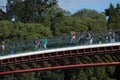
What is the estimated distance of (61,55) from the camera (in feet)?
151

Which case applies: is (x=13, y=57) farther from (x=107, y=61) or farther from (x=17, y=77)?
(x=17, y=77)

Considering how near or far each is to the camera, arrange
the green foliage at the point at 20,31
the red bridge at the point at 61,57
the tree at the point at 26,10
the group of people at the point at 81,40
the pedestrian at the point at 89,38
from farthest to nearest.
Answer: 1. the tree at the point at 26,10
2. the green foliage at the point at 20,31
3. the group of people at the point at 81,40
4. the pedestrian at the point at 89,38
5. the red bridge at the point at 61,57

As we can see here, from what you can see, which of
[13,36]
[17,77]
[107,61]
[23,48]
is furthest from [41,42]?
[13,36]

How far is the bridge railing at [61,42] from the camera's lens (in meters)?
46.8

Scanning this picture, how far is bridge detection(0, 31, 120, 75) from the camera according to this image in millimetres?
46062

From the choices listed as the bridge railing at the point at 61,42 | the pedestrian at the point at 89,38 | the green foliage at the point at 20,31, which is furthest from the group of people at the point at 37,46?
the green foliage at the point at 20,31

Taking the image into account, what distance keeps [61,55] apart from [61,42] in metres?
2.23

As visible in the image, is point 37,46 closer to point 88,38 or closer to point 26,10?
point 88,38

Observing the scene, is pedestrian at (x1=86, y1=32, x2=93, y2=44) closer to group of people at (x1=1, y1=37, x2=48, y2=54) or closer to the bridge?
the bridge

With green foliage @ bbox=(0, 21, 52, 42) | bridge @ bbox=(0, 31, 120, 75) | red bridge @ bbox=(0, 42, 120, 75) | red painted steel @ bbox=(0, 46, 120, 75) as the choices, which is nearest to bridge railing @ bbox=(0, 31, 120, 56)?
bridge @ bbox=(0, 31, 120, 75)

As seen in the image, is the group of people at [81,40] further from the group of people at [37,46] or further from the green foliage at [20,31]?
the green foliage at [20,31]

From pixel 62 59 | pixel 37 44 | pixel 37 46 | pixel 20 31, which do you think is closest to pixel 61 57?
pixel 62 59

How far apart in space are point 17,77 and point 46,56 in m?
24.9

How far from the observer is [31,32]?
8731 centimetres
